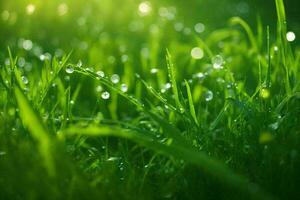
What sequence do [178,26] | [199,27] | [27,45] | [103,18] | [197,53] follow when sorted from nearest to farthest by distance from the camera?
[197,53], [27,45], [178,26], [199,27], [103,18]

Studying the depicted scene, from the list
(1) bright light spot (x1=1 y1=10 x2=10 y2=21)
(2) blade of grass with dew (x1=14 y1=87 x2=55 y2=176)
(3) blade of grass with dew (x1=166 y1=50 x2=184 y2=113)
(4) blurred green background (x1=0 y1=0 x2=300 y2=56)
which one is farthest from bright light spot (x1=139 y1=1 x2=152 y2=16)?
(2) blade of grass with dew (x1=14 y1=87 x2=55 y2=176)

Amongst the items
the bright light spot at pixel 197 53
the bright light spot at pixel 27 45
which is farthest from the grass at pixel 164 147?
the bright light spot at pixel 27 45

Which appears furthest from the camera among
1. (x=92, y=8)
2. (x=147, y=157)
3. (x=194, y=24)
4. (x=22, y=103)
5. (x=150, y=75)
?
(x=92, y=8)

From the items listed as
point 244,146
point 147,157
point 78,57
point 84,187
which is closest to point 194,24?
point 78,57

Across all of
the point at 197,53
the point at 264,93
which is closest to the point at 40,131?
the point at 264,93

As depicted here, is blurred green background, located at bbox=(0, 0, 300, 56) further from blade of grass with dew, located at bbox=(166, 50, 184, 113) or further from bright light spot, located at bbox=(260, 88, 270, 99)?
bright light spot, located at bbox=(260, 88, 270, 99)

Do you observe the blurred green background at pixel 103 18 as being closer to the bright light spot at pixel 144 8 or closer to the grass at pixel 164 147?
the bright light spot at pixel 144 8

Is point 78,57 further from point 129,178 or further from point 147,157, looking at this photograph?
point 129,178

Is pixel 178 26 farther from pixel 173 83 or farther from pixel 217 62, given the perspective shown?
pixel 173 83

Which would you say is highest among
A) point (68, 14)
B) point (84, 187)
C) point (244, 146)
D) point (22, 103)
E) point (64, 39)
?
point (68, 14)
